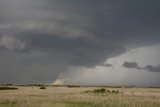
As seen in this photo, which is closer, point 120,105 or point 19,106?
point 19,106

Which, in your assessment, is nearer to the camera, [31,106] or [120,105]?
[31,106]

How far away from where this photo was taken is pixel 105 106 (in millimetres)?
28125

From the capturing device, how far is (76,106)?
2856cm

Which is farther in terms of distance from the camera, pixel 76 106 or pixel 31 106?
pixel 76 106

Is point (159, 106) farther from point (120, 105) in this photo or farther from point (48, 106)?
point (48, 106)

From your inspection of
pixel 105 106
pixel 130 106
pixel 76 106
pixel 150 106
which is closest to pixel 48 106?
pixel 76 106

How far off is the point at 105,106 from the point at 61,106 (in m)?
4.05

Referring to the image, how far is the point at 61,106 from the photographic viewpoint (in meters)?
27.1

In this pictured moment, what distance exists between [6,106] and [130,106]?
36.1ft

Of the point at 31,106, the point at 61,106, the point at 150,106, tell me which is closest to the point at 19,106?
the point at 31,106

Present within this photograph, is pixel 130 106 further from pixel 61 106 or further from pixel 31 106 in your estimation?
pixel 31 106

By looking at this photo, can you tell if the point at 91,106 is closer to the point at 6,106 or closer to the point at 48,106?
A: the point at 48,106

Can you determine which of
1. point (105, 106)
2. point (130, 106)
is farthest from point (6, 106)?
point (130, 106)

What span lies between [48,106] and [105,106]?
5227 mm
